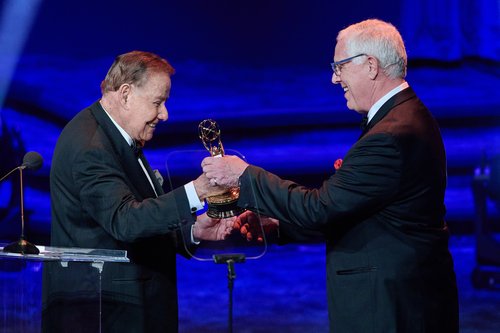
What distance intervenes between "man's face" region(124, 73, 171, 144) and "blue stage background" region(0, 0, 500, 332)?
193 centimetres

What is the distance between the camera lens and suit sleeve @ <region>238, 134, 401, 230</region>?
2279 millimetres

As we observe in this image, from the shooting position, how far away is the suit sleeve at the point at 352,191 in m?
2.28

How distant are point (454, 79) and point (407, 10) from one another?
491mm

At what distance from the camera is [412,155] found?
2.31m

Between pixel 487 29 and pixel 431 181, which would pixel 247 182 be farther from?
pixel 487 29

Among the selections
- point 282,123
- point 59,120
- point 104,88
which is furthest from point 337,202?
point 59,120

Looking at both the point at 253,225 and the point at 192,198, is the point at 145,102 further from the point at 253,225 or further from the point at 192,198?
the point at 253,225

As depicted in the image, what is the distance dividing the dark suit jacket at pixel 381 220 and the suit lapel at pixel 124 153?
39 cm

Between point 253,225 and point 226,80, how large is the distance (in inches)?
83.1

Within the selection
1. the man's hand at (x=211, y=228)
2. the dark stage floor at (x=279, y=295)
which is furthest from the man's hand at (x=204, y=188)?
the dark stage floor at (x=279, y=295)

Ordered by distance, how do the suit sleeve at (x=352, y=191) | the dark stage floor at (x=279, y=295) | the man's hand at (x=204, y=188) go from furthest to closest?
1. the dark stage floor at (x=279, y=295)
2. the man's hand at (x=204, y=188)
3. the suit sleeve at (x=352, y=191)

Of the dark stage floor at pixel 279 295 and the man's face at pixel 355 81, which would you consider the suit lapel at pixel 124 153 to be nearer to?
the man's face at pixel 355 81

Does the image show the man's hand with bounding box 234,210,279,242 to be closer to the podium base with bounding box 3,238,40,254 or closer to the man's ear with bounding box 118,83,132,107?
the man's ear with bounding box 118,83,132,107

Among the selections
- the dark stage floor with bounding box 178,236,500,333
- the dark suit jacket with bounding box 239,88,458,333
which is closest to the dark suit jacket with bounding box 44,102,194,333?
the dark suit jacket with bounding box 239,88,458,333
